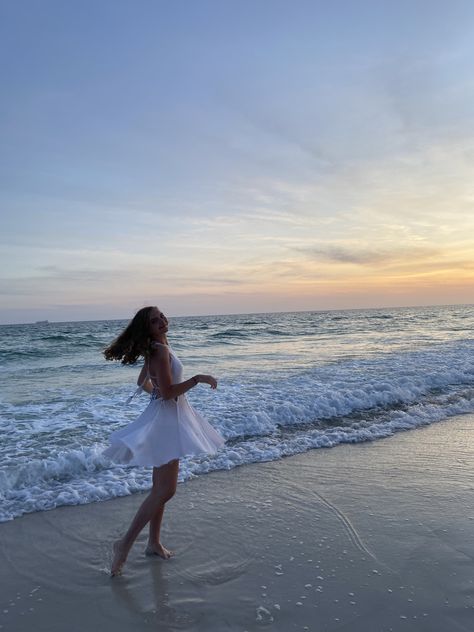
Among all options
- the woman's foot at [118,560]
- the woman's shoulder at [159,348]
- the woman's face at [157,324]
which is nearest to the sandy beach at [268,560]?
the woman's foot at [118,560]

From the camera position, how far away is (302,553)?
395cm

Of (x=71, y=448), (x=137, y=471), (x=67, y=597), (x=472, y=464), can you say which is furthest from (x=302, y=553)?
(x=71, y=448)

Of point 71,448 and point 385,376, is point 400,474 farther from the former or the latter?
point 385,376

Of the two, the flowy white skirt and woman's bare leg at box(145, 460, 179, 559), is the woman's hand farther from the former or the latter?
woman's bare leg at box(145, 460, 179, 559)

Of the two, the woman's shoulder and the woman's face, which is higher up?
the woman's face

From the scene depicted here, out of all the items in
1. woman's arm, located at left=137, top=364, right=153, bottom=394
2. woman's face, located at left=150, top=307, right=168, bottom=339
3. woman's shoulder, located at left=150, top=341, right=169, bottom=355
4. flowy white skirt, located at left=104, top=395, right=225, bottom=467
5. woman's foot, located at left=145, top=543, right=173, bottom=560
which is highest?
woman's face, located at left=150, top=307, right=168, bottom=339

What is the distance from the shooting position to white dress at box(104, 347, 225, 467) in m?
3.64

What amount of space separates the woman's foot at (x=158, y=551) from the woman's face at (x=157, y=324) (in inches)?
67.6

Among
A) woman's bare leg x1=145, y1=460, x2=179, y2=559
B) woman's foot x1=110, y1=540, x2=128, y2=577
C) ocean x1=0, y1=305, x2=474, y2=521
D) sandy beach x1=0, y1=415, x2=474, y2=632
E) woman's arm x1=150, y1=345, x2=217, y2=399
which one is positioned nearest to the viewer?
sandy beach x1=0, y1=415, x2=474, y2=632

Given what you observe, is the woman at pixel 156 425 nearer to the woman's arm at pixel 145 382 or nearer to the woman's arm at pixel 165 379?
the woman's arm at pixel 165 379

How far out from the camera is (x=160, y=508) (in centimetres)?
388

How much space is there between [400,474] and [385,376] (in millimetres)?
7633

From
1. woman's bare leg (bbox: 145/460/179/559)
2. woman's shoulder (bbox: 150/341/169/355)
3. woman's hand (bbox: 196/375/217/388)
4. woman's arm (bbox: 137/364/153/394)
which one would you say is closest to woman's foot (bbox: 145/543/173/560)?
woman's bare leg (bbox: 145/460/179/559)

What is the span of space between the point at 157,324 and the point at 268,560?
2040mm
